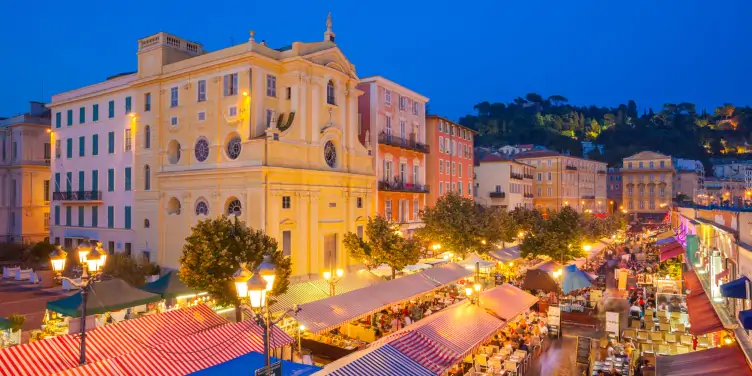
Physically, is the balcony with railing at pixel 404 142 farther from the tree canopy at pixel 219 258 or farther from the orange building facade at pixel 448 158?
the tree canopy at pixel 219 258

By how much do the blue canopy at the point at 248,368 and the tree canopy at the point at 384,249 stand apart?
58.3 ft

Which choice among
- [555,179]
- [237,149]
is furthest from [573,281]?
[555,179]

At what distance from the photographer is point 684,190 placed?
10362 centimetres

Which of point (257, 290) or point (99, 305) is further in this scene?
point (99, 305)

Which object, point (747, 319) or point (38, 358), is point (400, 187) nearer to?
point (38, 358)

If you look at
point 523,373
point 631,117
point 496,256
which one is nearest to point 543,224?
point 496,256

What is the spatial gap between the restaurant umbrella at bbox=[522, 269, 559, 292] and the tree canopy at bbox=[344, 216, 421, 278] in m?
6.50

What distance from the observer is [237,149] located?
3173 centimetres

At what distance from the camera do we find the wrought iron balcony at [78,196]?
3923cm

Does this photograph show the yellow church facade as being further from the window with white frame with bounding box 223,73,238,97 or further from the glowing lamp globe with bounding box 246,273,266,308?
the glowing lamp globe with bounding box 246,273,266,308

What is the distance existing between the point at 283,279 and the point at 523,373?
32.1ft

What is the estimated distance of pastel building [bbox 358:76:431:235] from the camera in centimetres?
4172

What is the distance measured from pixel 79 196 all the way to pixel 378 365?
35916 millimetres

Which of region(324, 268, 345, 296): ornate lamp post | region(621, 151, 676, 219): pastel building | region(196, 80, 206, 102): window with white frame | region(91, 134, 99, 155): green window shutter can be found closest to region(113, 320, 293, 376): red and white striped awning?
region(324, 268, 345, 296): ornate lamp post
